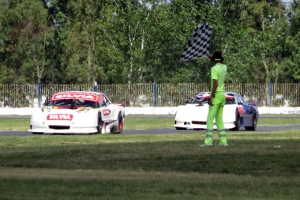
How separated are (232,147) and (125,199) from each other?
805 cm

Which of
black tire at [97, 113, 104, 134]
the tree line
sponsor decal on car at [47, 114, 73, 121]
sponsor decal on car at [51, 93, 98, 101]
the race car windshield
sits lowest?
black tire at [97, 113, 104, 134]

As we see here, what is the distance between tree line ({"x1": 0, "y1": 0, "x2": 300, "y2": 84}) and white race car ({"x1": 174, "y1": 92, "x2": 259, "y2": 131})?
26.0 m

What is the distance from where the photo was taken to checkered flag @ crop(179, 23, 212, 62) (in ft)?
75.8

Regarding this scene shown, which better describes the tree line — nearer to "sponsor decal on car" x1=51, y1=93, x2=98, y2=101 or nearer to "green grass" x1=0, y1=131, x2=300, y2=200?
"sponsor decal on car" x1=51, y1=93, x2=98, y2=101

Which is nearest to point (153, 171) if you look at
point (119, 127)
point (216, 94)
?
point (216, 94)

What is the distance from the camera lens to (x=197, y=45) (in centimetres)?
2423

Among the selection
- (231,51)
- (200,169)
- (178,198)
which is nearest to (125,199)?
(178,198)

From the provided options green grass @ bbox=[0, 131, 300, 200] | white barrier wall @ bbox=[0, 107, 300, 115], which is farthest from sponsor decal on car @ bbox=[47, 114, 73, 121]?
white barrier wall @ bbox=[0, 107, 300, 115]

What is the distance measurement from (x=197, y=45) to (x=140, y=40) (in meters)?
34.2

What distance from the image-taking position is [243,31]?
57.1m

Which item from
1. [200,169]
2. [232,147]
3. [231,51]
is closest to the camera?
[200,169]

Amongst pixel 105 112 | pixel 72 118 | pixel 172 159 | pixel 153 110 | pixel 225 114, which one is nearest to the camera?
pixel 172 159

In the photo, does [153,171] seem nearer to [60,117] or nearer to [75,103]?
[60,117]

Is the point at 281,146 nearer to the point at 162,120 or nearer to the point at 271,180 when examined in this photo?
the point at 271,180
